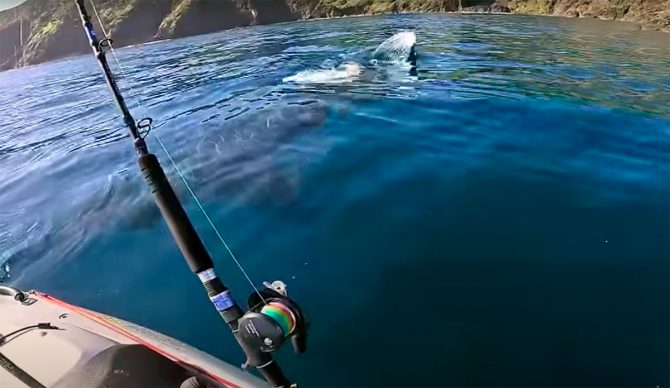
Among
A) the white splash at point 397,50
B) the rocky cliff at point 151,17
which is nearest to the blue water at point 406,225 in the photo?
the white splash at point 397,50

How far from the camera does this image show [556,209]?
24.2 ft

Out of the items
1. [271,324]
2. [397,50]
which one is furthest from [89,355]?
[397,50]

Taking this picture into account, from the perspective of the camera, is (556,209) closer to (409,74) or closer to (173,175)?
(173,175)

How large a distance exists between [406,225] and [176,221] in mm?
4238

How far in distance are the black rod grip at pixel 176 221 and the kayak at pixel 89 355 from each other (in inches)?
34.8

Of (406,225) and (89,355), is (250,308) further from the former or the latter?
(406,225)

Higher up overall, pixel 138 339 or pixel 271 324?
pixel 271 324

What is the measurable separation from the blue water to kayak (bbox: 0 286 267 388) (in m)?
0.90

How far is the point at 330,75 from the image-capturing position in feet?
63.2

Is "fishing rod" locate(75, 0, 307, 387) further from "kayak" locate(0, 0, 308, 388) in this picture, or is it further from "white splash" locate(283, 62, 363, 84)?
"white splash" locate(283, 62, 363, 84)

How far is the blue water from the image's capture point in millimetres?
5289

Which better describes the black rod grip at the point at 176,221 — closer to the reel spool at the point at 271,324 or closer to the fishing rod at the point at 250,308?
the fishing rod at the point at 250,308

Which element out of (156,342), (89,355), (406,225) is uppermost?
(89,355)

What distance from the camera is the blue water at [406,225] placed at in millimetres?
5289
